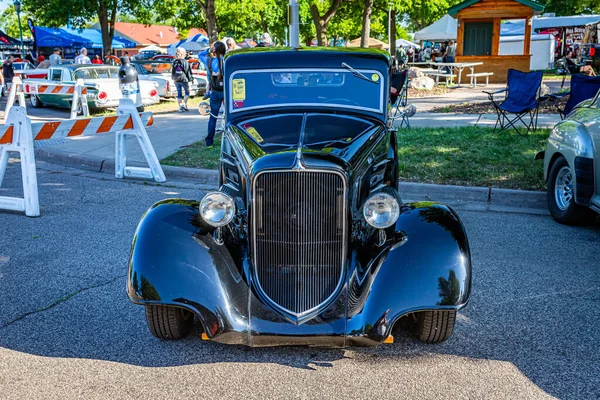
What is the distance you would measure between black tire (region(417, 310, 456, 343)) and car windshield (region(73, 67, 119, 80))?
16058mm

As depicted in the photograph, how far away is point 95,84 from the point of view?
17047mm

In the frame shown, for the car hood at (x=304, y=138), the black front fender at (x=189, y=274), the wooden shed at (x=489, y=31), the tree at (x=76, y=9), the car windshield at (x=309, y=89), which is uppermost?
the tree at (x=76, y=9)

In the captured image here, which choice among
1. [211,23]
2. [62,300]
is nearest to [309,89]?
[62,300]

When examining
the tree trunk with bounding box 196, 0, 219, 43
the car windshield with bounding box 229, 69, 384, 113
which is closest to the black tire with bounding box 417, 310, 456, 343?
the car windshield with bounding box 229, 69, 384, 113

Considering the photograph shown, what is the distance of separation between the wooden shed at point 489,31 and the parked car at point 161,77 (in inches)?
408

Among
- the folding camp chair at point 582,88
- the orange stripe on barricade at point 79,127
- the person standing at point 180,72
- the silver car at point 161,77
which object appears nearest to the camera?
the orange stripe on barricade at point 79,127

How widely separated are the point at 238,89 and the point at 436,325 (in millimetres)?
2689

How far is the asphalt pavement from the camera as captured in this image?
352cm

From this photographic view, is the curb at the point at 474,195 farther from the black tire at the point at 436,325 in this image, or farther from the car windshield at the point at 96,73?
the car windshield at the point at 96,73

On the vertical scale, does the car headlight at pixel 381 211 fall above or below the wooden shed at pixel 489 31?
below

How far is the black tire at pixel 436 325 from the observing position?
3887 millimetres

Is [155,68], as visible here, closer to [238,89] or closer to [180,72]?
[180,72]

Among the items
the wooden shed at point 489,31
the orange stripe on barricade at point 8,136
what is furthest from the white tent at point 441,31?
the orange stripe on barricade at point 8,136

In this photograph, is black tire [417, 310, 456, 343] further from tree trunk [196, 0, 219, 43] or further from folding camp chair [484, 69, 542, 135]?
tree trunk [196, 0, 219, 43]
